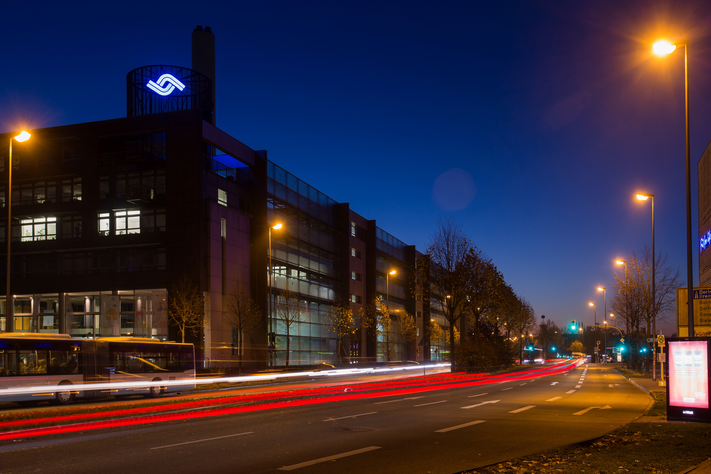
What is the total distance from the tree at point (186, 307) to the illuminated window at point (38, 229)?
44.7ft

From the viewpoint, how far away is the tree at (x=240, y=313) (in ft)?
168

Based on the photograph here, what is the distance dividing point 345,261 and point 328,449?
212 ft

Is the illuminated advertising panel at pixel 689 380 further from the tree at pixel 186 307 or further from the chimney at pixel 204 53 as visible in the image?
the chimney at pixel 204 53

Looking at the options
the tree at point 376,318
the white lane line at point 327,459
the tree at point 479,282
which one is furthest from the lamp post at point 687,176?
the tree at point 376,318

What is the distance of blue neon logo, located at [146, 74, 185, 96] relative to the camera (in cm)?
5820

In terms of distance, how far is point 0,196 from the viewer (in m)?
56.2

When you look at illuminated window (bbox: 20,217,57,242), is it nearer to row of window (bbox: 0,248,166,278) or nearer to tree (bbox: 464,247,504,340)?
row of window (bbox: 0,248,166,278)

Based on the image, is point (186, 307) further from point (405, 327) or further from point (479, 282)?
point (405, 327)

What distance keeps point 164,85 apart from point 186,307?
78.0ft

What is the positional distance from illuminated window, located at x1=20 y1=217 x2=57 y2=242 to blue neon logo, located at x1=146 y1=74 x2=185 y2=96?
14737 millimetres

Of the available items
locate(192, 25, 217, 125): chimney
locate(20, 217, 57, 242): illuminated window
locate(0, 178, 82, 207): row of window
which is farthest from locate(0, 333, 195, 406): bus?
locate(192, 25, 217, 125): chimney

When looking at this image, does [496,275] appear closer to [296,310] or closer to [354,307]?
[296,310]

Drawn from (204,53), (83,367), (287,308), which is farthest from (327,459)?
(204,53)

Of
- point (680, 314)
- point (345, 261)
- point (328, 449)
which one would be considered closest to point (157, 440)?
point (328, 449)
